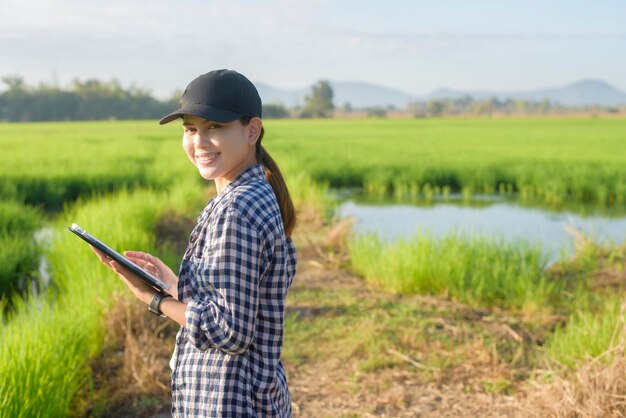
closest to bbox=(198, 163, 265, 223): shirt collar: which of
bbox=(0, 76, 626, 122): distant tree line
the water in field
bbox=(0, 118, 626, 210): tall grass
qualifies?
the water in field

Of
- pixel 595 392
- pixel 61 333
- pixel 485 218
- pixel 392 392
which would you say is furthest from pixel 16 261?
pixel 485 218

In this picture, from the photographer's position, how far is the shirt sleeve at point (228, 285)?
1550 mm

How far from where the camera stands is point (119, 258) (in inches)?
63.8

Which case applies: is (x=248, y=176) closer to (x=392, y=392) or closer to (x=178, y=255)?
(x=392, y=392)

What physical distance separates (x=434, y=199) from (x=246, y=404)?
11.4 meters

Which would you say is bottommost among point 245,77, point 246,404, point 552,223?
point 552,223

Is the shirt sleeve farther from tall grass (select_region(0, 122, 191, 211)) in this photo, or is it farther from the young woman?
tall grass (select_region(0, 122, 191, 211))

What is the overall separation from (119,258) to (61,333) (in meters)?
2.16

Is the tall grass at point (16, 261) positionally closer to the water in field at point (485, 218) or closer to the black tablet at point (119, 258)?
the water in field at point (485, 218)

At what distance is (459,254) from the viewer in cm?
569

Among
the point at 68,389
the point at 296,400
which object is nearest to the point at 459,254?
the point at 296,400

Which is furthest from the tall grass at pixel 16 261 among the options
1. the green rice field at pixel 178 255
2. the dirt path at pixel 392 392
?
the dirt path at pixel 392 392

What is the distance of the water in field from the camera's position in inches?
380

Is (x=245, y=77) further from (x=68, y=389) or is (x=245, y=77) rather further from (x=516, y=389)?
(x=516, y=389)
